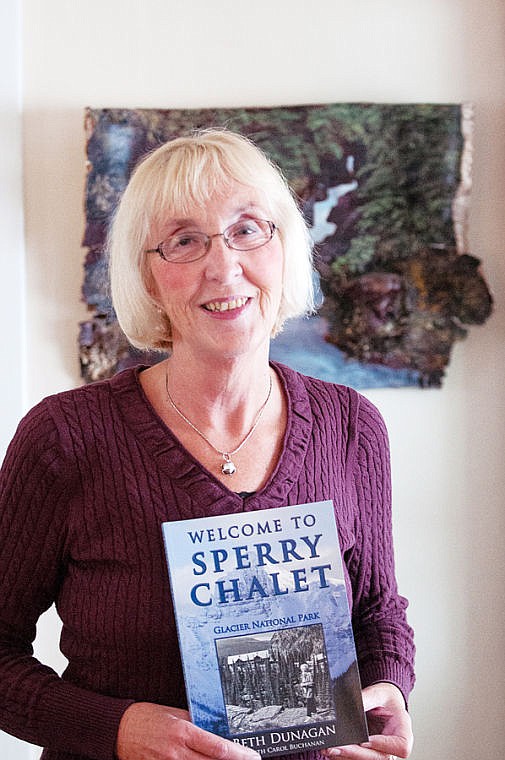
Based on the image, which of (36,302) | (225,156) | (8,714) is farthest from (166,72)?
(8,714)

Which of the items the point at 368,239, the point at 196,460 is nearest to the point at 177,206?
the point at 196,460

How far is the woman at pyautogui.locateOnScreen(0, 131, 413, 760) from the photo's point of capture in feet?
3.84

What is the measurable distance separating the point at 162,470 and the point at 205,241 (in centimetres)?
31

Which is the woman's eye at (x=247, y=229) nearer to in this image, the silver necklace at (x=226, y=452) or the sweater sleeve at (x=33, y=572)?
the silver necklace at (x=226, y=452)

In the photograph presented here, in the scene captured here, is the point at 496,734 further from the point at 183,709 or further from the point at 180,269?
the point at 180,269

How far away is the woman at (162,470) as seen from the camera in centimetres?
117

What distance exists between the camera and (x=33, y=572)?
122 centimetres

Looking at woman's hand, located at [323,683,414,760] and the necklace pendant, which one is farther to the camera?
the necklace pendant

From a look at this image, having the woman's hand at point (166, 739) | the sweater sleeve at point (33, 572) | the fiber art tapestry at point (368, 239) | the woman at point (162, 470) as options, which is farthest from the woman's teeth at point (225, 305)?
the fiber art tapestry at point (368, 239)

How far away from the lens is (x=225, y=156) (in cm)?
126

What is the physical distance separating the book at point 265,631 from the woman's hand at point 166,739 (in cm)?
2

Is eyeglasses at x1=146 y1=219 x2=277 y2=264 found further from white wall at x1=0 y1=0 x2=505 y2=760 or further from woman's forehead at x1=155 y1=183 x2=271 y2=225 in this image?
white wall at x1=0 y1=0 x2=505 y2=760

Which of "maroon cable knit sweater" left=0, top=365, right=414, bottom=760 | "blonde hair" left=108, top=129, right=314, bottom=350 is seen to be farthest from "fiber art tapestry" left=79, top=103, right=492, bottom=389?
"maroon cable knit sweater" left=0, top=365, right=414, bottom=760

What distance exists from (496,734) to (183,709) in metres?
1.55
